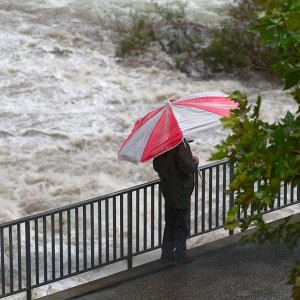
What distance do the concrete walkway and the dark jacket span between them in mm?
569

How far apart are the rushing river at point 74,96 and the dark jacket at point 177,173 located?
187 inches

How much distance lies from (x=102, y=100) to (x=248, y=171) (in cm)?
1293

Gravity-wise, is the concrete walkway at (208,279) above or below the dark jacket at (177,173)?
below

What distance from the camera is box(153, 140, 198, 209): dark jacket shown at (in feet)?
25.8

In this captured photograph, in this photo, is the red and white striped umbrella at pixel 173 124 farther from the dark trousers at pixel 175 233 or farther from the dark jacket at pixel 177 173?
the dark trousers at pixel 175 233

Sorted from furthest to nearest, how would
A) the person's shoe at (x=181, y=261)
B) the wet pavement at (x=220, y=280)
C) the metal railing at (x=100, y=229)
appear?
the person's shoe at (x=181, y=261) → the metal railing at (x=100, y=229) → the wet pavement at (x=220, y=280)

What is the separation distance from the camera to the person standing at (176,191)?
7895 mm

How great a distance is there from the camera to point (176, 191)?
7984mm

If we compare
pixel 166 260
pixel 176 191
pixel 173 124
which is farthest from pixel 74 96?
pixel 173 124

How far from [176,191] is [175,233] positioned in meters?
0.45

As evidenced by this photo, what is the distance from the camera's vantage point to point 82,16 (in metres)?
19.9

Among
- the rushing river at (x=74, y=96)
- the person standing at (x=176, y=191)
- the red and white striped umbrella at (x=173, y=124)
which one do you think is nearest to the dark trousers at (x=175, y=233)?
the person standing at (x=176, y=191)

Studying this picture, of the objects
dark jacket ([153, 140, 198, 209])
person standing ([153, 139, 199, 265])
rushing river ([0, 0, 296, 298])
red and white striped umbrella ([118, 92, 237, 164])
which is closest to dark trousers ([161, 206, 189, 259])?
person standing ([153, 139, 199, 265])

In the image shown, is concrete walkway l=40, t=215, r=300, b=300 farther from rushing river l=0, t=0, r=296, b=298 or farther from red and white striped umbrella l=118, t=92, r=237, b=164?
rushing river l=0, t=0, r=296, b=298
